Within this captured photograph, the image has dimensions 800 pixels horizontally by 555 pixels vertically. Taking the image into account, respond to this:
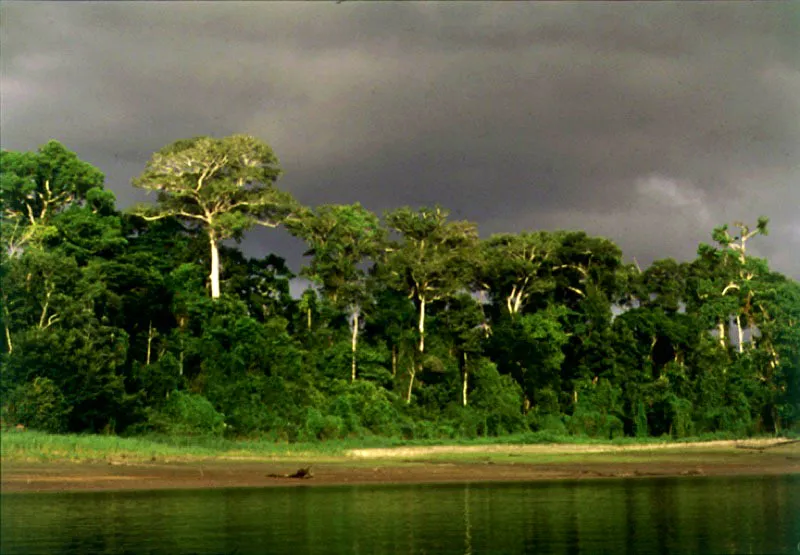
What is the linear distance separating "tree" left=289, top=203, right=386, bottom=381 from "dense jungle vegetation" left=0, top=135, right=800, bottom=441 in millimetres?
131

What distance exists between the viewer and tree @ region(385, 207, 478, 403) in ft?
189

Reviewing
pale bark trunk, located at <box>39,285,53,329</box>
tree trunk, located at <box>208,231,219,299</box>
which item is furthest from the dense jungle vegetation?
pale bark trunk, located at <box>39,285,53,329</box>

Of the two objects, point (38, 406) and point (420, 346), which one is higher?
point (420, 346)

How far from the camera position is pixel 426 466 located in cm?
4288

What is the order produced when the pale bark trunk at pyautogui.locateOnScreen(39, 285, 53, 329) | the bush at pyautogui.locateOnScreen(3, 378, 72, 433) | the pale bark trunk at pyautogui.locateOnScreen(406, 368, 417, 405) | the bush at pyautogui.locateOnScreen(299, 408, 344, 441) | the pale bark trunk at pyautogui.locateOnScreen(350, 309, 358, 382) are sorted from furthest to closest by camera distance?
1. the pale bark trunk at pyautogui.locateOnScreen(406, 368, 417, 405)
2. the pale bark trunk at pyautogui.locateOnScreen(350, 309, 358, 382)
3. the bush at pyautogui.locateOnScreen(299, 408, 344, 441)
4. the pale bark trunk at pyautogui.locateOnScreen(39, 285, 53, 329)
5. the bush at pyautogui.locateOnScreen(3, 378, 72, 433)

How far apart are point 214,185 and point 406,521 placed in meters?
29.7

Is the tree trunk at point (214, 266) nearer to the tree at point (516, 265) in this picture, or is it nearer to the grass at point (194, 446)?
the grass at point (194, 446)

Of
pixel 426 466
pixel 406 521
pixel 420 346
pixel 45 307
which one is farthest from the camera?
pixel 420 346

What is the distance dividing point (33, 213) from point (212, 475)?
64.7 ft

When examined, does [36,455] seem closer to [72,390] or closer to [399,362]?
[72,390]

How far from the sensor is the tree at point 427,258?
189 ft

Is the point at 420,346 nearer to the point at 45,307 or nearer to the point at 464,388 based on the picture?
the point at 464,388

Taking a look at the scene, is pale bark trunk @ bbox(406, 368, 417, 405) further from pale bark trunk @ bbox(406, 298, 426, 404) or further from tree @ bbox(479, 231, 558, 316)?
tree @ bbox(479, 231, 558, 316)

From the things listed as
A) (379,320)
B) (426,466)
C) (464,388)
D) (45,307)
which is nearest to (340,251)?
(379,320)
